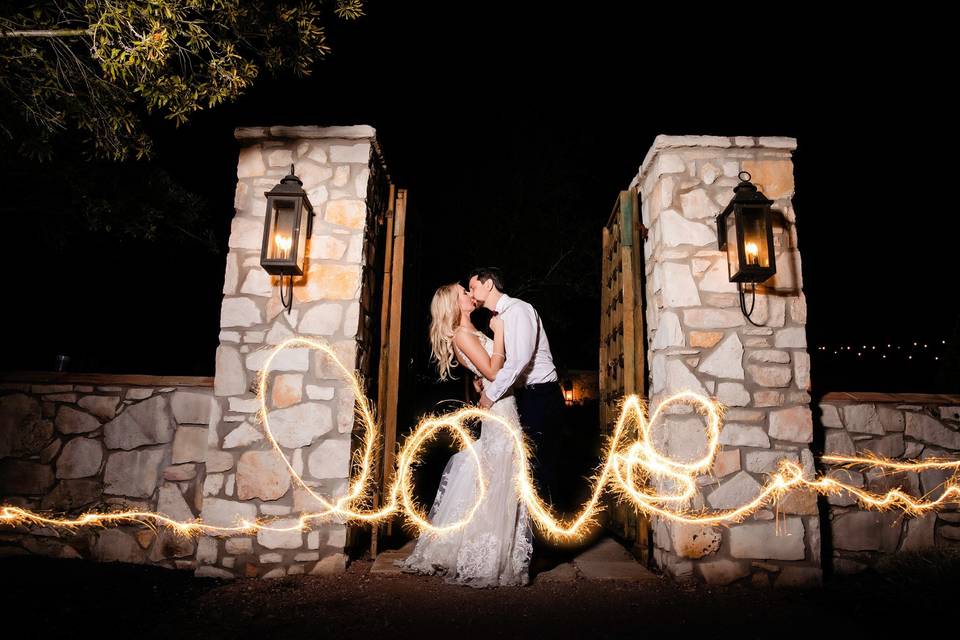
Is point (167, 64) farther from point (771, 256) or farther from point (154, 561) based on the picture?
point (771, 256)

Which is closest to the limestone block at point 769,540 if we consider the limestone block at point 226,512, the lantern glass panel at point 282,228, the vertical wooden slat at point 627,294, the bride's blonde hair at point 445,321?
A: the vertical wooden slat at point 627,294

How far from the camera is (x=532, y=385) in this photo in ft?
11.1

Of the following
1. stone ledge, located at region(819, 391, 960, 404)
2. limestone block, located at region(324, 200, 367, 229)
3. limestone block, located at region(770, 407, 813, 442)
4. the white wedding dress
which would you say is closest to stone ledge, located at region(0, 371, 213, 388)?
limestone block, located at region(324, 200, 367, 229)

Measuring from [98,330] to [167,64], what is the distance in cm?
697

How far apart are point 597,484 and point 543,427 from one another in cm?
52

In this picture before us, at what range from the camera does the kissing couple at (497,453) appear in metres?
3.04

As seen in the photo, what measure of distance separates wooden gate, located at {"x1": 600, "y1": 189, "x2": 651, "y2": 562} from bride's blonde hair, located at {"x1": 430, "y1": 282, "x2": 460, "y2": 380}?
1338mm

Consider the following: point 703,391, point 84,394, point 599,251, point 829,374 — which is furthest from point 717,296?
point 829,374

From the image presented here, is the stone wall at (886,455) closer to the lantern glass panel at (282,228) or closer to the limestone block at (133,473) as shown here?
the lantern glass panel at (282,228)

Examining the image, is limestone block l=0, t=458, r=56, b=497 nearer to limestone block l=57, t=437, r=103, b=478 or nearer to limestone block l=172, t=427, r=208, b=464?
limestone block l=57, t=437, r=103, b=478

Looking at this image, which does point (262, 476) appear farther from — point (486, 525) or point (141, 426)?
point (486, 525)

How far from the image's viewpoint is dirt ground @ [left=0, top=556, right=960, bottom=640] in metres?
2.39

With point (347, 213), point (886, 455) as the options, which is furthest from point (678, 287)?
point (347, 213)

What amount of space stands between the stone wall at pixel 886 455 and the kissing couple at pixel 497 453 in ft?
6.36
